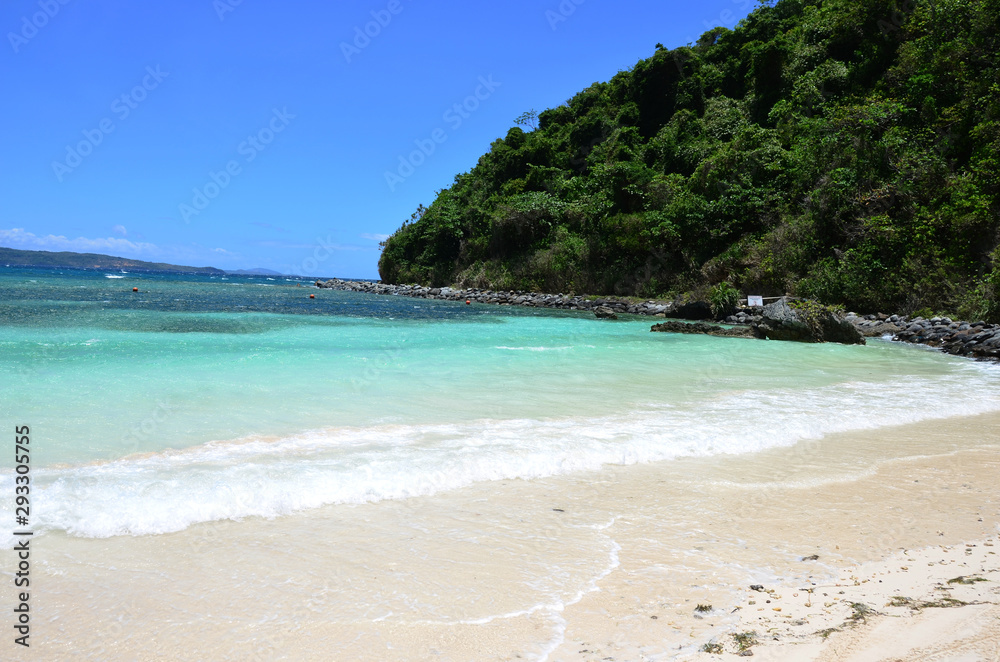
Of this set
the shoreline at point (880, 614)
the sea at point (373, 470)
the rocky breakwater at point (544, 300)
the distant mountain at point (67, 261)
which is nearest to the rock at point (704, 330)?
the rocky breakwater at point (544, 300)

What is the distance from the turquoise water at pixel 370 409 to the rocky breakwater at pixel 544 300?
47.0ft

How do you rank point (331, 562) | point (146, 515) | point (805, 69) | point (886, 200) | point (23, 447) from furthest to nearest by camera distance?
point (805, 69)
point (886, 200)
point (23, 447)
point (146, 515)
point (331, 562)

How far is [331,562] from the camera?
3.39 meters

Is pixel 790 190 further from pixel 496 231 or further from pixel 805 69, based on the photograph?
pixel 496 231

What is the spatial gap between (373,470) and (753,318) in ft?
63.8

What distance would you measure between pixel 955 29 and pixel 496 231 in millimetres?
28504

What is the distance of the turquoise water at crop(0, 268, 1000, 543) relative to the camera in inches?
180

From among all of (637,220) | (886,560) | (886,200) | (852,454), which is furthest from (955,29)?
(886,560)

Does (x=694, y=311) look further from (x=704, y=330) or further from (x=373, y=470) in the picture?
(x=373, y=470)

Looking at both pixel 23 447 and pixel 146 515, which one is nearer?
pixel 146 515

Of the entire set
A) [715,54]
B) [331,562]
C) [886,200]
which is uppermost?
[715,54]

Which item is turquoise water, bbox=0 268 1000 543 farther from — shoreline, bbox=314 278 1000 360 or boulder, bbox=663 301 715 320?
boulder, bbox=663 301 715 320

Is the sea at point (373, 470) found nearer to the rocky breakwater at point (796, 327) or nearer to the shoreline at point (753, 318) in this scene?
the shoreline at point (753, 318)

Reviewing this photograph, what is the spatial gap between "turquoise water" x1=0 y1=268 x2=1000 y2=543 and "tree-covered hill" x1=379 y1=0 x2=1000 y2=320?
361 inches
